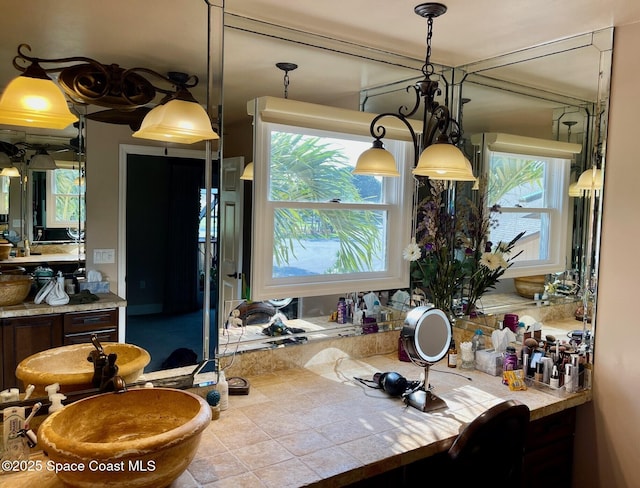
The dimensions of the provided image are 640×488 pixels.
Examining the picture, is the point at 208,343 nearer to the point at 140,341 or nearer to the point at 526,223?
the point at 140,341

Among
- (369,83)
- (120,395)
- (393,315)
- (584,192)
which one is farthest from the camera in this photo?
(393,315)

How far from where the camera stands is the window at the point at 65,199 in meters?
1.77

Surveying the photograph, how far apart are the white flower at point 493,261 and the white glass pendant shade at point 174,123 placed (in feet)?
5.37

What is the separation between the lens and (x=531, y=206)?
271cm

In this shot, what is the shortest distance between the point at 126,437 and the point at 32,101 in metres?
1.10

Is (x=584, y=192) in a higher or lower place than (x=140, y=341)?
higher

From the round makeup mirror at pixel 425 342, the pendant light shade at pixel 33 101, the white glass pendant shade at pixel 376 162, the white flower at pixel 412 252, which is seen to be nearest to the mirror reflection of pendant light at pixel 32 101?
the pendant light shade at pixel 33 101

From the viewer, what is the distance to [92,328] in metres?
1.86

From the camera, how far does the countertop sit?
5.57 ft

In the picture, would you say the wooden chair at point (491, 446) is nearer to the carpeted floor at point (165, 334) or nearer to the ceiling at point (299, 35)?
the carpeted floor at point (165, 334)

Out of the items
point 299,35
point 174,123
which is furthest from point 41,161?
point 299,35

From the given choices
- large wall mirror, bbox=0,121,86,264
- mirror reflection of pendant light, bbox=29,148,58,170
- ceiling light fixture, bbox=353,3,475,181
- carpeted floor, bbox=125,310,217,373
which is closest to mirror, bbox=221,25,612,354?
carpeted floor, bbox=125,310,217,373

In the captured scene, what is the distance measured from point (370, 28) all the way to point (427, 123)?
80cm

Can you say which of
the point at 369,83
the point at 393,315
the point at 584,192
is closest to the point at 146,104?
the point at 369,83
